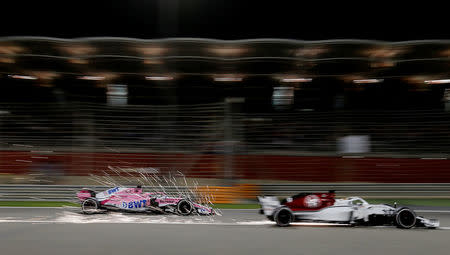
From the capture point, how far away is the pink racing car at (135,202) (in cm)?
650

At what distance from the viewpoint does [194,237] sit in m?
5.15

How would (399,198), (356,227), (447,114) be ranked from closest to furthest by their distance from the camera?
1. (356,227)
2. (399,198)
3. (447,114)

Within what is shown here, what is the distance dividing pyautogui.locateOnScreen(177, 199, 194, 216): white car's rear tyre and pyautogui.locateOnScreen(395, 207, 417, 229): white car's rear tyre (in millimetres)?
3516

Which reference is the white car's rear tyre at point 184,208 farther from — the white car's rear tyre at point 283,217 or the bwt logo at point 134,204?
the white car's rear tyre at point 283,217

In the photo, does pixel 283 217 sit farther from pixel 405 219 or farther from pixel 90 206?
pixel 90 206

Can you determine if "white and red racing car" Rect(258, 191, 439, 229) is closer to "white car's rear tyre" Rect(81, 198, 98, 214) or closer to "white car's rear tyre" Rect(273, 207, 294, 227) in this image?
"white car's rear tyre" Rect(273, 207, 294, 227)

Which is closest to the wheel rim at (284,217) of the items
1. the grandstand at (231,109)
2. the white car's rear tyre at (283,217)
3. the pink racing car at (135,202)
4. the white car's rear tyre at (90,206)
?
the white car's rear tyre at (283,217)

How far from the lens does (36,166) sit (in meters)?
10.4

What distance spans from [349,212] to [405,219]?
2.91 ft

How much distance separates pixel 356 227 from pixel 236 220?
2.10 m

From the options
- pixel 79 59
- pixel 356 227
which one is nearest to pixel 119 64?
pixel 79 59

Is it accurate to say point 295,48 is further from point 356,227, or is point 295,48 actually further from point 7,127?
point 7,127

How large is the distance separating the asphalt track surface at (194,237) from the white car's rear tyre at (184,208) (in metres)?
0.12

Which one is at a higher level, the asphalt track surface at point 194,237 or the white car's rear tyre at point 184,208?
the white car's rear tyre at point 184,208
